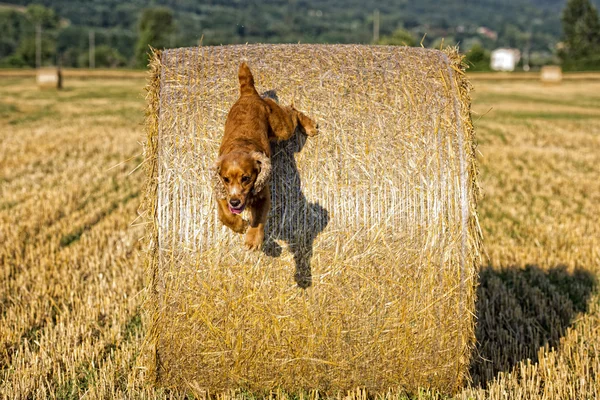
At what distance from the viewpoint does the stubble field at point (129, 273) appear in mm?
5035

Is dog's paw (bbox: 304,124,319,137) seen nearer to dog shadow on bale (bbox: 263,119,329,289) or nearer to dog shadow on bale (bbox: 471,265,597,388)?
dog shadow on bale (bbox: 263,119,329,289)

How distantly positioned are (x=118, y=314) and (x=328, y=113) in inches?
104

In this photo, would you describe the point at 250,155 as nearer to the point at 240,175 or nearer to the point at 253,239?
the point at 240,175

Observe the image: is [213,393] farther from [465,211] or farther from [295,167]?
[465,211]

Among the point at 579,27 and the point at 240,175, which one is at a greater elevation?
the point at 579,27

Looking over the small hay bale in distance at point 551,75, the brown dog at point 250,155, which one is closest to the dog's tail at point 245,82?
the brown dog at point 250,155

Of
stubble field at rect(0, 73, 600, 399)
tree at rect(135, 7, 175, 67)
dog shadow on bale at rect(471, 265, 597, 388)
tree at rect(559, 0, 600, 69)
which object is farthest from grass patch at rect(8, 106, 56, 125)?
tree at rect(559, 0, 600, 69)

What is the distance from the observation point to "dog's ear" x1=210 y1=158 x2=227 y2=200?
3.79m

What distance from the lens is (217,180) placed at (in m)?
3.85

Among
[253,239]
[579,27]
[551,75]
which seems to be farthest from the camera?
[579,27]

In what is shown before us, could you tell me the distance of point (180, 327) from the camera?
4680 millimetres

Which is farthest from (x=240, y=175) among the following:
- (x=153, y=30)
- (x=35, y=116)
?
(x=153, y=30)

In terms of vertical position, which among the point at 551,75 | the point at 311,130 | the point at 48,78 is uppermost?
the point at 551,75

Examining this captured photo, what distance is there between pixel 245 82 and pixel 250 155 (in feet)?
3.38
